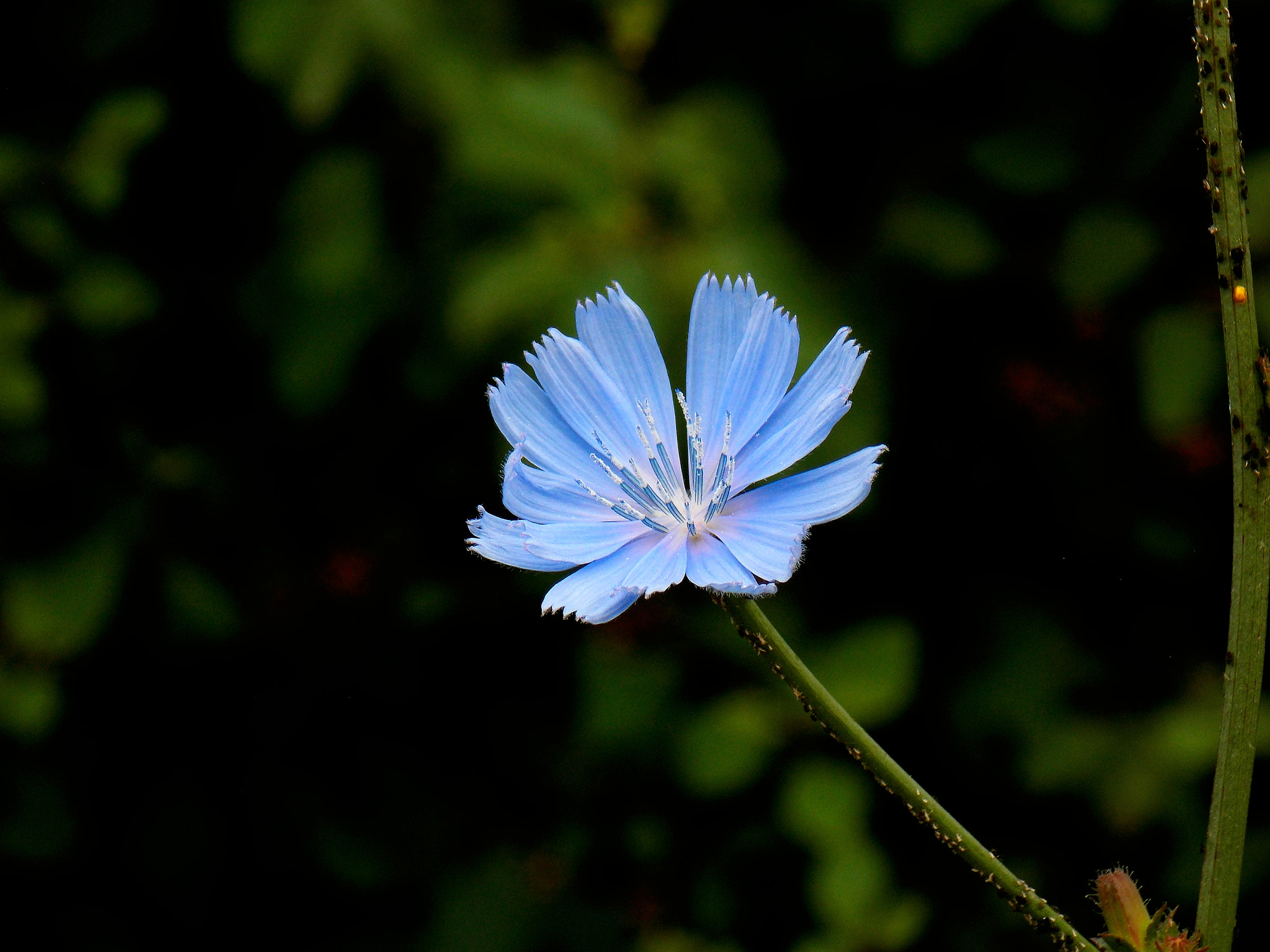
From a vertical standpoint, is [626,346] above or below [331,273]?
below

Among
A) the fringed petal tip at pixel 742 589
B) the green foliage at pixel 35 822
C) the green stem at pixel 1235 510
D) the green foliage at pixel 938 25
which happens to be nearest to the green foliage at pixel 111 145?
the green foliage at pixel 35 822

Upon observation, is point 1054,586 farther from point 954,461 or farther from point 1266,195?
point 1266,195

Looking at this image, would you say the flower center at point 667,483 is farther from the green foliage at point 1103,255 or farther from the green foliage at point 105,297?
the green foliage at point 105,297

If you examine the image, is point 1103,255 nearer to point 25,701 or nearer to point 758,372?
point 758,372

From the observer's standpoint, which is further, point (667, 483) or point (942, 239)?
point (942, 239)

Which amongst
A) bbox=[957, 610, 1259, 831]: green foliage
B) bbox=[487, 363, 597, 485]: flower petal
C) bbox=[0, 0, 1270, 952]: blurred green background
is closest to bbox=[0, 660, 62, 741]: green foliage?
bbox=[0, 0, 1270, 952]: blurred green background

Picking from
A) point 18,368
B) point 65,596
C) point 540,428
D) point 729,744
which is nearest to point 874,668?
point 729,744
